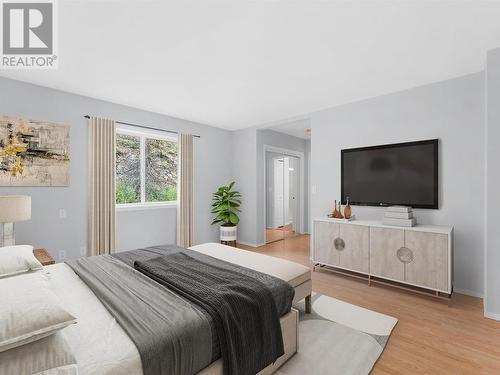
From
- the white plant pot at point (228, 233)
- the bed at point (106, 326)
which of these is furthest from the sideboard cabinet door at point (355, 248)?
the white plant pot at point (228, 233)

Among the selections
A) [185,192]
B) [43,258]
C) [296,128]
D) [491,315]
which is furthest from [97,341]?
[296,128]

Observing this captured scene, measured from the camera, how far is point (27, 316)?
1023mm

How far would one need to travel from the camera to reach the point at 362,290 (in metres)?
3.08

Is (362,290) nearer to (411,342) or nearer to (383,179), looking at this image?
(411,342)

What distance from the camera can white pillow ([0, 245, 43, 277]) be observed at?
5.54ft

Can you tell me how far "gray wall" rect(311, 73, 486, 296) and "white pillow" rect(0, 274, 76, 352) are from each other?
3641mm

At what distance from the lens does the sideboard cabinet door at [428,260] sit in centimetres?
270

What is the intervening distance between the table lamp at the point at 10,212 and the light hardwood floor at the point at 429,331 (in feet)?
10.6

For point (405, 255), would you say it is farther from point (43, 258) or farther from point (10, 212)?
point (10, 212)

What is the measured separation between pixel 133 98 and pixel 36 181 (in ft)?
5.39

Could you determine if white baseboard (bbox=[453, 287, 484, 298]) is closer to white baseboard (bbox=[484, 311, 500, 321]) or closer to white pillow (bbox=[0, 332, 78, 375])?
white baseboard (bbox=[484, 311, 500, 321])

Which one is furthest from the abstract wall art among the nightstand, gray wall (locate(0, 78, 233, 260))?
the nightstand

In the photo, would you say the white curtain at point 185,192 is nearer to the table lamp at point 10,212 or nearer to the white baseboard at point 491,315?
the table lamp at point 10,212

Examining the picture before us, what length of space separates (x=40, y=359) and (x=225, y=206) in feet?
13.3
